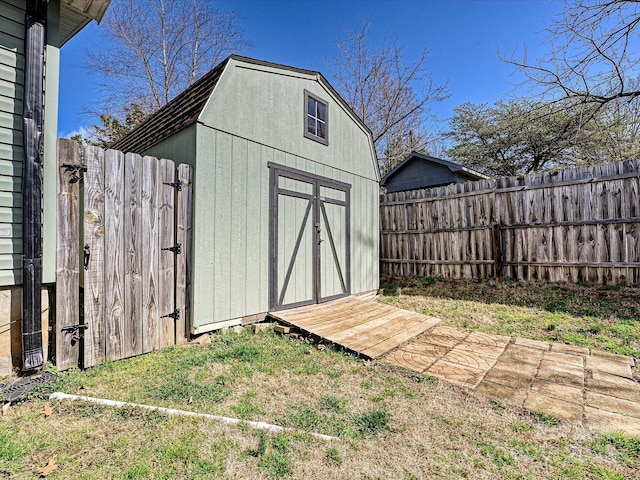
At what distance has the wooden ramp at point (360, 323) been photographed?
3805 mm

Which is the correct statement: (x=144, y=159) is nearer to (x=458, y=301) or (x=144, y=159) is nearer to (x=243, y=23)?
(x=458, y=301)

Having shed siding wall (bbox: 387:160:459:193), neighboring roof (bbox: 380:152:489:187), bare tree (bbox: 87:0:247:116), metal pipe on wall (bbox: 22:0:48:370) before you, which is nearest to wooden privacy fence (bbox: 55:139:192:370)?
Answer: metal pipe on wall (bbox: 22:0:48:370)

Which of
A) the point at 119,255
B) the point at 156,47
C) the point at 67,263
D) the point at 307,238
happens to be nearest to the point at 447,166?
the point at 307,238

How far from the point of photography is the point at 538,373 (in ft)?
10.3

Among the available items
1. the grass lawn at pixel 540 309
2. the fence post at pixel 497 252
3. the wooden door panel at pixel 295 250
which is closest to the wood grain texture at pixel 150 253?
the wooden door panel at pixel 295 250

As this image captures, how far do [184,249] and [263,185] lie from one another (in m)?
1.46

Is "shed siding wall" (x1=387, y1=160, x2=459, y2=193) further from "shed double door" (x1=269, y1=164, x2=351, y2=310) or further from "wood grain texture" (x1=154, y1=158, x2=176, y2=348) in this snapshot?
"wood grain texture" (x1=154, y1=158, x2=176, y2=348)

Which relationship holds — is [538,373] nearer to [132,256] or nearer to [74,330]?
[132,256]

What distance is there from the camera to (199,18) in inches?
507

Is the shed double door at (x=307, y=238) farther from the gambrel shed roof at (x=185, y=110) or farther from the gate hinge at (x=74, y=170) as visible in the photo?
the gate hinge at (x=74, y=170)

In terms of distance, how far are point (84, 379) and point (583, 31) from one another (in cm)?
886

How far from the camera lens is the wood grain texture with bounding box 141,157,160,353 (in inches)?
135

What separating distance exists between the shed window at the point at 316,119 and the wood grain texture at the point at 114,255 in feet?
9.86

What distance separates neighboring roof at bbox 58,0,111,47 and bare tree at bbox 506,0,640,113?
6910mm
